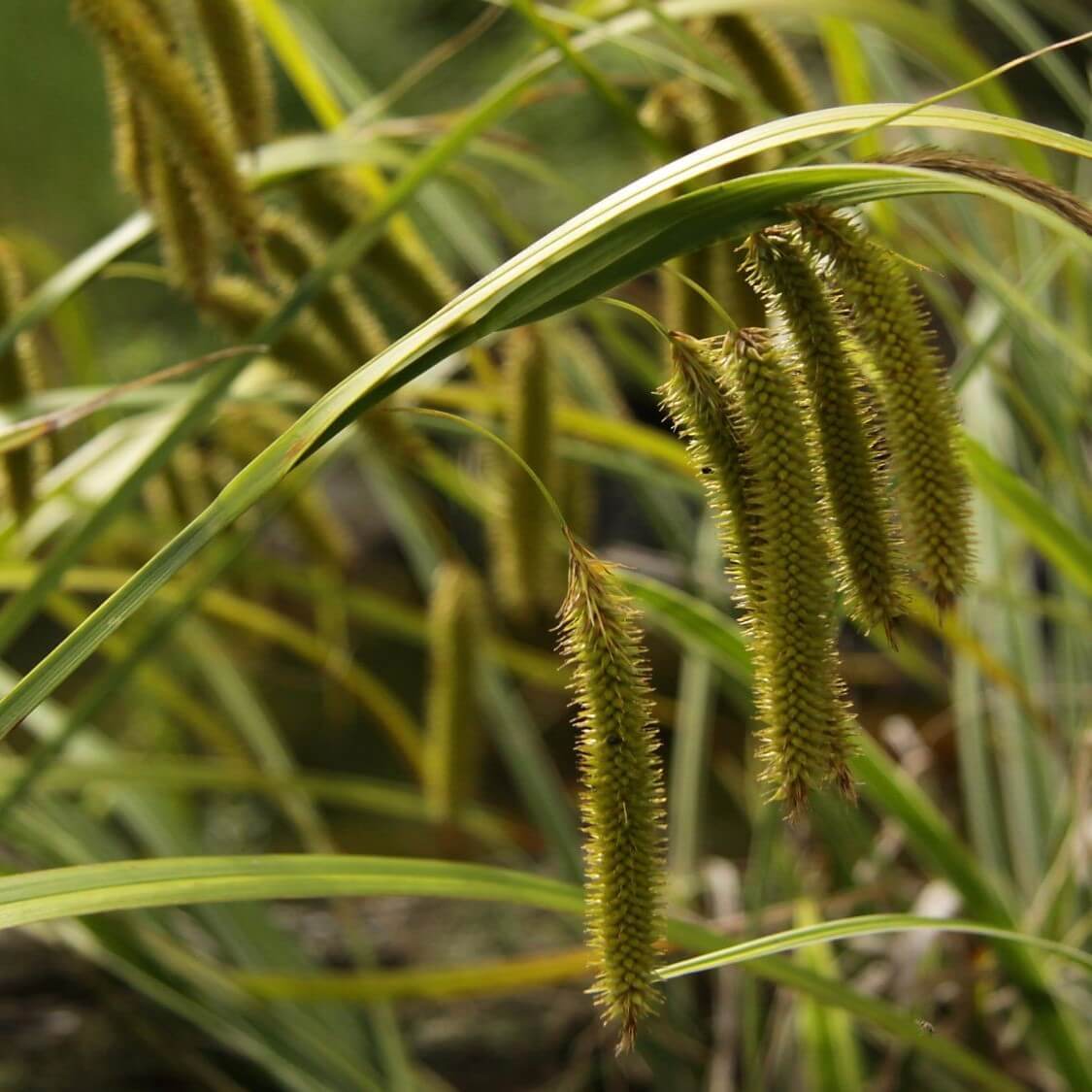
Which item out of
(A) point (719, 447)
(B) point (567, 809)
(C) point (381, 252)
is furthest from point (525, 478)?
(B) point (567, 809)

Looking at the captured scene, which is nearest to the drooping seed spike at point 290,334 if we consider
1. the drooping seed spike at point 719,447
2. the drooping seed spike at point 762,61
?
the drooping seed spike at point 762,61

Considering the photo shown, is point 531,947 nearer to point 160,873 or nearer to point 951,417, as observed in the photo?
point 160,873

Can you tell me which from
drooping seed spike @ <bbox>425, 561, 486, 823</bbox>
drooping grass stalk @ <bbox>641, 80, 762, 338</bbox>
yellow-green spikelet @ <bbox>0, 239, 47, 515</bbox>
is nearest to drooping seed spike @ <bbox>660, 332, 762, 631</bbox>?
drooping grass stalk @ <bbox>641, 80, 762, 338</bbox>

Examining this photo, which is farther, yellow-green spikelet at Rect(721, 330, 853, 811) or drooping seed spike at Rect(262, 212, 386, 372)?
drooping seed spike at Rect(262, 212, 386, 372)

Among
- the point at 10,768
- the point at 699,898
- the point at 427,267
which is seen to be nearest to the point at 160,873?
the point at 427,267

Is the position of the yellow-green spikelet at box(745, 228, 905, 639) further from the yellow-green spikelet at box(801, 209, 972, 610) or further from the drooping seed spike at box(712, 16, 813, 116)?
the drooping seed spike at box(712, 16, 813, 116)

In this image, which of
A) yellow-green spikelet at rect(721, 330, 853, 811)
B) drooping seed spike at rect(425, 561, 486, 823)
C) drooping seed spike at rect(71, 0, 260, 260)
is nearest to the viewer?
yellow-green spikelet at rect(721, 330, 853, 811)

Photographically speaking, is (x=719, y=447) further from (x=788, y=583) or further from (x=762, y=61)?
(x=762, y=61)
